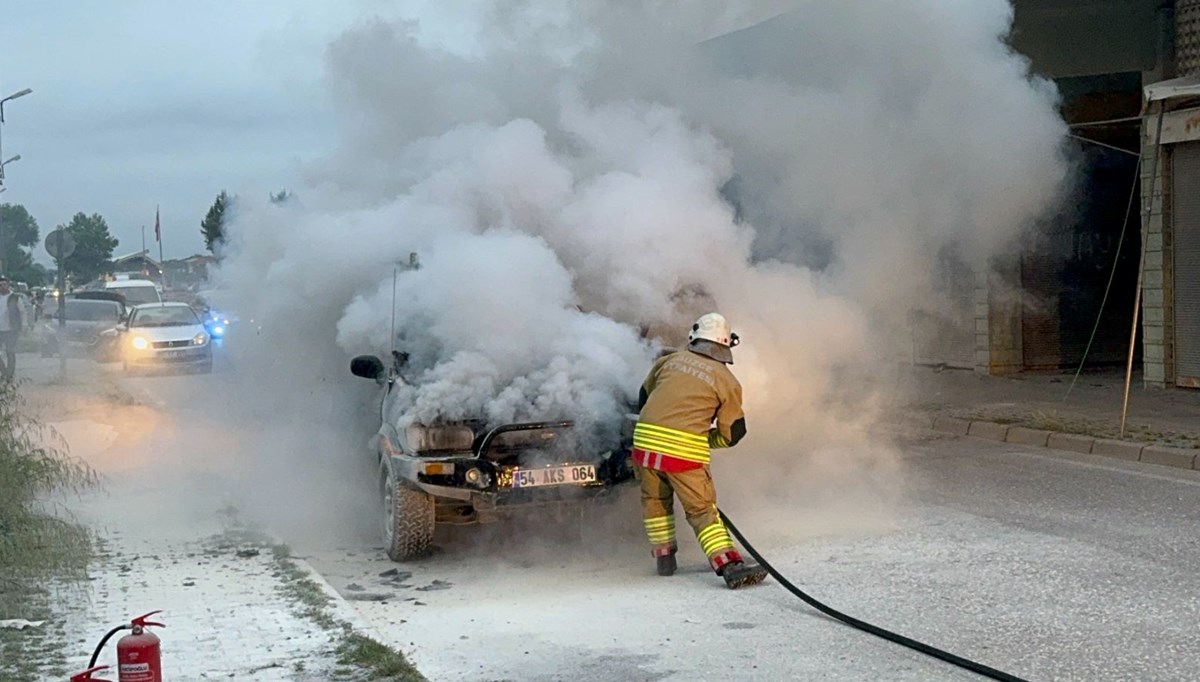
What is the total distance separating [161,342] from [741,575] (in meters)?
19.6

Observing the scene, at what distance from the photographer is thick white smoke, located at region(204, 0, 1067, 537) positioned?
7.74 m

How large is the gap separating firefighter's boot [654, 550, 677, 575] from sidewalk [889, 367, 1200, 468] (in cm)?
540

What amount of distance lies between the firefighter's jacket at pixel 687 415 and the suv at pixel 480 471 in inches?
20.3

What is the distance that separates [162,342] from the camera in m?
24.1

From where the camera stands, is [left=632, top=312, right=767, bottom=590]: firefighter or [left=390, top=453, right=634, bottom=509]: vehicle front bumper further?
[left=390, top=453, right=634, bottom=509]: vehicle front bumper

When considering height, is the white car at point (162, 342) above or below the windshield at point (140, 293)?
below

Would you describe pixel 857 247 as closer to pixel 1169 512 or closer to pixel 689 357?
pixel 1169 512

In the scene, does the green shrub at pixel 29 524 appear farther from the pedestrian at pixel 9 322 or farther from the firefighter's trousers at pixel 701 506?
the pedestrian at pixel 9 322

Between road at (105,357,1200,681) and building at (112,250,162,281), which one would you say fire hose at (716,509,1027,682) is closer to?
road at (105,357,1200,681)

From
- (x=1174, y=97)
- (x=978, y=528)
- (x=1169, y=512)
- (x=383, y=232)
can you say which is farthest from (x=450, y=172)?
(x=1174, y=97)

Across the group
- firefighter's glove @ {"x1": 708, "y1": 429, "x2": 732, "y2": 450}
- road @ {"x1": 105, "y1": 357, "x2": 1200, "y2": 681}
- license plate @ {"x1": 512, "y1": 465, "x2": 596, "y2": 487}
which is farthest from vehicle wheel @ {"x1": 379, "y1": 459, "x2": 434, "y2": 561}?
firefighter's glove @ {"x1": 708, "y1": 429, "x2": 732, "y2": 450}

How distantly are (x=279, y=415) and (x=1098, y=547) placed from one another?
26.1 feet

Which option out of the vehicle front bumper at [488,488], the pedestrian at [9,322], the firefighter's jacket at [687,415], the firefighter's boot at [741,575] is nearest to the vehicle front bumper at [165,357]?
the pedestrian at [9,322]

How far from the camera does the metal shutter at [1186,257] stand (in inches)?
547
